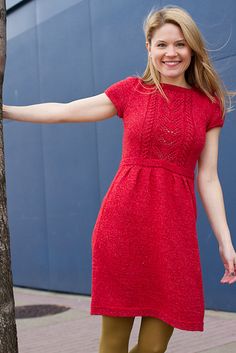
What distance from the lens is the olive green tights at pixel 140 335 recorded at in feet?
9.00

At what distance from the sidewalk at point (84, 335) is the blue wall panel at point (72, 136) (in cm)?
51

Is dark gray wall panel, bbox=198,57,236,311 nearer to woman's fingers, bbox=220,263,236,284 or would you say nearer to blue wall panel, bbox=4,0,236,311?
blue wall panel, bbox=4,0,236,311

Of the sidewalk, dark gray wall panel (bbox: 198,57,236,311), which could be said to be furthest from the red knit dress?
dark gray wall panel (bbox: 198,57,236,311)

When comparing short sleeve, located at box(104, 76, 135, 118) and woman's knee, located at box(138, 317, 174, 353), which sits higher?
short sleeve, located at box(104, 76, 135, 118)

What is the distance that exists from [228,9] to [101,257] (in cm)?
393

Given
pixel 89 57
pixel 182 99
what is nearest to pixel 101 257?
pixel 182 99

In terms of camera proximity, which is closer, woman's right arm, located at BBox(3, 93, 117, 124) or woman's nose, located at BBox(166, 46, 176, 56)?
woman's nose, located at BBox(166, 46, 176, 56)

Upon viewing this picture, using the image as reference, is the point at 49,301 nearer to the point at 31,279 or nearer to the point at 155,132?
the point at 31,279

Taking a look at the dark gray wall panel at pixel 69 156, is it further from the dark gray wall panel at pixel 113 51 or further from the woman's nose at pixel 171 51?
the woman's nose at pixel 171 51

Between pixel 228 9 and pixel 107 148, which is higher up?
pixel 228 9

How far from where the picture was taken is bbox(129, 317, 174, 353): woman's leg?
2.74 meters

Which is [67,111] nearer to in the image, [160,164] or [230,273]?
[160,164]

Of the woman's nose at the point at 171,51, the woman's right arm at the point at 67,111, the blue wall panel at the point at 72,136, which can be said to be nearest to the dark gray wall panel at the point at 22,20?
the blue wall panel at the point at 72,136

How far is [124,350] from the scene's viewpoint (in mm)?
2842
